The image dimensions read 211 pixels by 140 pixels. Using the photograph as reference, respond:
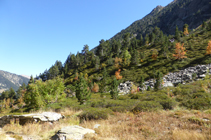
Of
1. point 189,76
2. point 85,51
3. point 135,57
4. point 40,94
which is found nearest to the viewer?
point 40,94

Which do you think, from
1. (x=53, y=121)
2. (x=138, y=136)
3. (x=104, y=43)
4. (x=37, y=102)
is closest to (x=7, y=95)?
(x=104, y=43)

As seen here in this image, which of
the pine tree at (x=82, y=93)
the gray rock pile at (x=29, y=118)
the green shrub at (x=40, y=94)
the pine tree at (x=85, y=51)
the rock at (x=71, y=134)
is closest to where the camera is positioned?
the rock at (x=71, y=134)

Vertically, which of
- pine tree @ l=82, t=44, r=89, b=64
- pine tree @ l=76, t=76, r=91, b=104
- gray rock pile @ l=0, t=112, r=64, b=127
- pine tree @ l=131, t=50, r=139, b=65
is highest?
pine tree @ l=82, t=44, r=89, b=64

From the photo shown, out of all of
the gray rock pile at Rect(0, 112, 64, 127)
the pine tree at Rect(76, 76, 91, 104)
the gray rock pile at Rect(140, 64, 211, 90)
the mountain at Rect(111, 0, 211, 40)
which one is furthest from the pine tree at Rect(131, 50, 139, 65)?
the mountain at Rect(111, 0, 211, 40)

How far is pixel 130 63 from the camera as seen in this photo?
208ft

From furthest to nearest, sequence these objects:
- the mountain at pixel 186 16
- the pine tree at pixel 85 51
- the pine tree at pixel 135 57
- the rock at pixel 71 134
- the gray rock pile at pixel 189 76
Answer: the mountain at pixel 186 16 < the pine tree at pixel 85 51 < the pine tree at pixel 135 57 < the gray rock pile at pixel 189 76 < the rock at pixel 71 134

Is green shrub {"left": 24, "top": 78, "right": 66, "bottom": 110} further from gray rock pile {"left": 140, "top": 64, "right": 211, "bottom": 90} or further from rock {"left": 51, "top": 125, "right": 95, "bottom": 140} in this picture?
gray rock pile {"left": 140, "top": 64, "right": 211, "bottom": 90}

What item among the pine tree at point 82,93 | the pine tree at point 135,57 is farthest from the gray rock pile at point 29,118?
the pine tree at point 135,57

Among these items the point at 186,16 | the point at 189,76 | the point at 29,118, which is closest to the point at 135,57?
the point at 189,76

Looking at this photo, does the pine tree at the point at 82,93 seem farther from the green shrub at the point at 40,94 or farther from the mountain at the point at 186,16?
the mountain at the point at 186,16

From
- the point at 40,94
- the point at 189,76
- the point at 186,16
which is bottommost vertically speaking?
the point at 40,94

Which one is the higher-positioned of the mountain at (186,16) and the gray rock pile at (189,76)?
the mountain at (186,16)

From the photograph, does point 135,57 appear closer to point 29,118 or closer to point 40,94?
point 40,94

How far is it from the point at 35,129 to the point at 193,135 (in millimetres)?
7398
